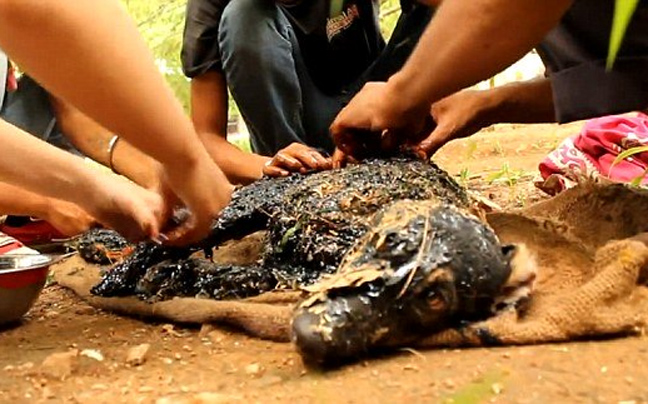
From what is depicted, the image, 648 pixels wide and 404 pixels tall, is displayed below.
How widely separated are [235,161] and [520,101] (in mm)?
935

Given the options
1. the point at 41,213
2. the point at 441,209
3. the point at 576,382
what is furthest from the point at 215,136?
the point at 576,382

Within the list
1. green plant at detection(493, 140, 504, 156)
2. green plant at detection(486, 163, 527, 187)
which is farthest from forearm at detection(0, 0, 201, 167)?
green plant at detection(493, 140, 504, 156)

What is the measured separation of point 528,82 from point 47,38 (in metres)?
1.31

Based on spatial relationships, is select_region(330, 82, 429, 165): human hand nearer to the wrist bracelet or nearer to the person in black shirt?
the person in black shirt

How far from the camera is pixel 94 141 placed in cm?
285

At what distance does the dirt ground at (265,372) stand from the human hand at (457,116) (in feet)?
2.84

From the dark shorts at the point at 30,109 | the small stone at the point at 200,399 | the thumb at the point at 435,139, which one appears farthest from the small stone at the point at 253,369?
the dark shorts at the point at 30,109

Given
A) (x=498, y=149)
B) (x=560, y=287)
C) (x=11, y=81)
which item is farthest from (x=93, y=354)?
(x=498, y=149)

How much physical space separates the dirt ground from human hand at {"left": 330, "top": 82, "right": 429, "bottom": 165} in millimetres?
570

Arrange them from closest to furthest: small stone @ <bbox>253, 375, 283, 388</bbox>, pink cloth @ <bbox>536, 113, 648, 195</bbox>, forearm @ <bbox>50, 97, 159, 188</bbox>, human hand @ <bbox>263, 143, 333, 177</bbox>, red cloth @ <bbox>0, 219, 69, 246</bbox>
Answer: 1. small stone @ <bbox>253, 375, 283, 388</bbox>
2. human hand @ <bbox>263, 143, 333, 177</bbox>
3. pink cloth @ <bbox>536, 113, 648, 195</bbox>
4. red cloth @ <bbox>0, 219, 69, 246</bbox>
5. forearm @ <bbox>50, 97, 159, 188</bbox>

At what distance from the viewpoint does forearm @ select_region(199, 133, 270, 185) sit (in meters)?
2.52

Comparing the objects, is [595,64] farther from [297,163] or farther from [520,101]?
[297,163]

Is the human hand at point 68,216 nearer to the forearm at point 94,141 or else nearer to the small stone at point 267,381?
the forearm at point 94,141

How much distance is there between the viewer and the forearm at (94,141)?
8.76 feet
